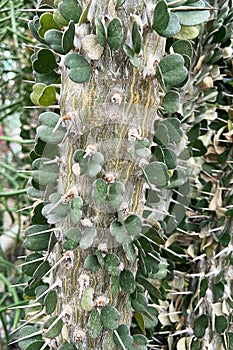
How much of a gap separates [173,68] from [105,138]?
9cm

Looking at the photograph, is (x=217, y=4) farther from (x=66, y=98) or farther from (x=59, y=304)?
(x=59, y=304)

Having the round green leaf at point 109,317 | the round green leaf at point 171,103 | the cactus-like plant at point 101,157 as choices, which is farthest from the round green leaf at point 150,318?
the round green leaf at point 171,103

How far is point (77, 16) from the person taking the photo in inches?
15.3

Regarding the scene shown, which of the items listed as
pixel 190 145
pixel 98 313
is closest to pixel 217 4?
pixel 190 145

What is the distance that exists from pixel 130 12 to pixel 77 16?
44 millimetres

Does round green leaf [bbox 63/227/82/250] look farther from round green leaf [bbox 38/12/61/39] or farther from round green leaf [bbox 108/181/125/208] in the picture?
round green leaf [bbox 38/12/61/39]

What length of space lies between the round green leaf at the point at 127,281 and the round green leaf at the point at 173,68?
6.9 inches

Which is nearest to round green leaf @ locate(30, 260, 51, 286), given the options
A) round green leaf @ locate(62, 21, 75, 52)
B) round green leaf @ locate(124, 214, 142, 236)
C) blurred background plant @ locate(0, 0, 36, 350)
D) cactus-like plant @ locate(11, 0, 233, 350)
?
cactus-like plant @ locate(11, 0, 233, 350)

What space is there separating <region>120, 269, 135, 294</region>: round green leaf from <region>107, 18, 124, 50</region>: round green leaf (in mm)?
196

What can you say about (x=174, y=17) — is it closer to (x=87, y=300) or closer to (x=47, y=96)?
(x=47, y=96)

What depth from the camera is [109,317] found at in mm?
410

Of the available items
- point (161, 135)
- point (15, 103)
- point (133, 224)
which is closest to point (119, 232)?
point (133, 224)

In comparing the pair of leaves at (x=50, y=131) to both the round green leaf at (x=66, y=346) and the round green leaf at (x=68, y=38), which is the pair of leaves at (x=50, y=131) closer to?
the round green leaf at (x=68, y=38)

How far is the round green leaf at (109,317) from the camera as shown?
41 cm
